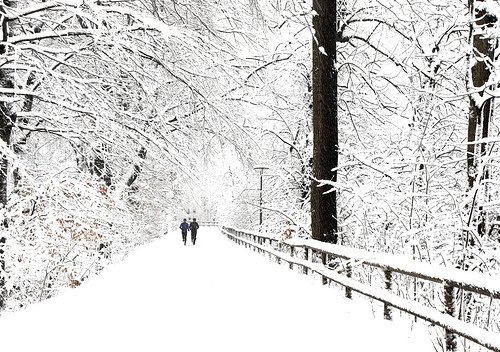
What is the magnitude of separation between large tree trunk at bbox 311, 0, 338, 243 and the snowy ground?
1.69m

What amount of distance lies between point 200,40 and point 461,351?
5677 mm

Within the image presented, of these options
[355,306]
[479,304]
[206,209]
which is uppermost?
[479,304]

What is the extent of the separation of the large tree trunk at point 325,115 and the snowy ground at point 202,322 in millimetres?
1687

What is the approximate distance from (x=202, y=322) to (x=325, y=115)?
20.0 ft

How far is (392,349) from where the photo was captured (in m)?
5.51

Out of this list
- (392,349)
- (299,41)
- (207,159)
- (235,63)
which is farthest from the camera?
(299,41)

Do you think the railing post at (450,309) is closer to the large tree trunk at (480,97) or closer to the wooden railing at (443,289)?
the wooden railing at (443,289)

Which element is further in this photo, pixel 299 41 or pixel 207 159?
pixel 299 41

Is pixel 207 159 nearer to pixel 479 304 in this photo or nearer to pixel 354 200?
pixel 354 200

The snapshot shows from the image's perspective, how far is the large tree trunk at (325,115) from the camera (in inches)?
456

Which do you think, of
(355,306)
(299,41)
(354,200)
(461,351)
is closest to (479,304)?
(461,351)

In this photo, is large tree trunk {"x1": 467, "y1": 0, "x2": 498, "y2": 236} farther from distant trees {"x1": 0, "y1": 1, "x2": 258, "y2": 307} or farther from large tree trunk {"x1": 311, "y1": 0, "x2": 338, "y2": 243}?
large tree trunk {"x1": 311, "y1": 0, "x2": 338, "y2": 243}

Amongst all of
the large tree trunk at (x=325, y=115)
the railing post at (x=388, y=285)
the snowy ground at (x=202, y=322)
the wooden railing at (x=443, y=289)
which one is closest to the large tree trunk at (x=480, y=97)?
the wooden railing at (x=443, y=289)

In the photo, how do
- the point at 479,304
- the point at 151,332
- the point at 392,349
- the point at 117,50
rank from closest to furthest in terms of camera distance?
1. the point at 392,349
2. the point at 479,304
3. the point at 151,332
4. the point at 117,50
